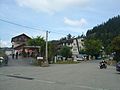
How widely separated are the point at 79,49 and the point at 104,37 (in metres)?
35.2

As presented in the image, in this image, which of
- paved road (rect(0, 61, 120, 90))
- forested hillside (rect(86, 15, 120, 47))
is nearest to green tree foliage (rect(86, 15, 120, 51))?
forested hillside (rect(86, 15, 120, 47))

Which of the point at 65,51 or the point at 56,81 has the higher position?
the point at 65,51

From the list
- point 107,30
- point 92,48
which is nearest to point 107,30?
point 107,30

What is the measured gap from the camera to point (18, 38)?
388 feet

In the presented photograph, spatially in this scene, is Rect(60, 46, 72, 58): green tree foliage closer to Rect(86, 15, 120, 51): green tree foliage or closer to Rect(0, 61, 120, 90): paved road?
Rect(86, 15, 120, 51): green tree foliage

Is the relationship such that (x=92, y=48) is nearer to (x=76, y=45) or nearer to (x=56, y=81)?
(x=76, y=45)

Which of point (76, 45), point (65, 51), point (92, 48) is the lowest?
point (65, 51)

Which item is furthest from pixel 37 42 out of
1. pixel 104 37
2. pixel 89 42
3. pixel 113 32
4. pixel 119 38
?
pixel 113 32

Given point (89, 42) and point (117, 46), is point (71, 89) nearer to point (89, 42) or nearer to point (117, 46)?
point (117, 46)

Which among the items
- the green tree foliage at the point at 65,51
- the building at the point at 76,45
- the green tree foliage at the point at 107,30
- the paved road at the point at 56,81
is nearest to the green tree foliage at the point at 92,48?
the building at the point at 76,45

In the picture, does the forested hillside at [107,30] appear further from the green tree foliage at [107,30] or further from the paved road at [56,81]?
the paved road at [56,81]

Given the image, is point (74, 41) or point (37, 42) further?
point (74, 41)

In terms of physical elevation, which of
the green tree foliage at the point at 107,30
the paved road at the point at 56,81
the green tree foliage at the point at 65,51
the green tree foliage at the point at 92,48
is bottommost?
the paved road at the point at 56,81

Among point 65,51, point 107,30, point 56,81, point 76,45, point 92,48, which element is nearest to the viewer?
point 56,81
